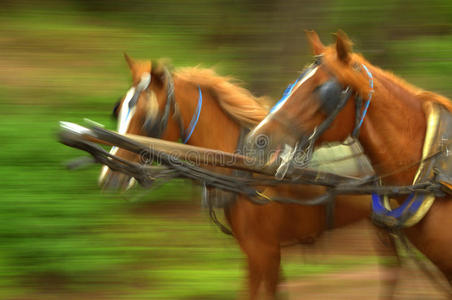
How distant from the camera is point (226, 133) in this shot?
3525 millimetres

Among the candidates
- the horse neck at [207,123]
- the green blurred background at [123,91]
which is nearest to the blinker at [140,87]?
the horse neck at [207,123]

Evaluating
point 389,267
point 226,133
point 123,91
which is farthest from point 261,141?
point 123,91

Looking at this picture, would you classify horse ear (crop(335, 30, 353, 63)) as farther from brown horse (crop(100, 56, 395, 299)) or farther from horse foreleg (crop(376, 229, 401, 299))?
horse foreleg (crop(376, 229, 401, 299))

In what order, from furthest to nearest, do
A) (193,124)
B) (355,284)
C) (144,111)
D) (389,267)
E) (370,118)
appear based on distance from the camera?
(355,284) → (389,267) → (193,124) → (144,111) → (370,118)

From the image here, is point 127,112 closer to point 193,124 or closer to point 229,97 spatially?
point 193,124

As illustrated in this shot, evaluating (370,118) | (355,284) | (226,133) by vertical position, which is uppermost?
(370,118)

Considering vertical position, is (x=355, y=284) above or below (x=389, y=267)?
below

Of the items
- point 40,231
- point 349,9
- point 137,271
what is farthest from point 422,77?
point 40,231

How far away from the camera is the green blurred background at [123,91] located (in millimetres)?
4578

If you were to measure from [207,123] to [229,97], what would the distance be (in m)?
0.22

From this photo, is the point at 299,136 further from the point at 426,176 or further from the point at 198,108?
the point at 198,108

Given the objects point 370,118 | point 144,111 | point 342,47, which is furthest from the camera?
point 144,111

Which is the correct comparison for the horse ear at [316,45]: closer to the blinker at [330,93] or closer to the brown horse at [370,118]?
the brown horse at [370,118]

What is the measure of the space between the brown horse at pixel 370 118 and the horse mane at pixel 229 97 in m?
0.72
